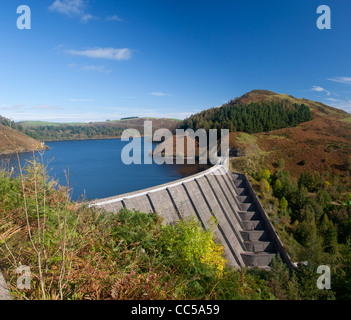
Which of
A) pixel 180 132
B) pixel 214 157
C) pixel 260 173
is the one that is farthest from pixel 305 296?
pixel 180 132

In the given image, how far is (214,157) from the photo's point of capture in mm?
62031

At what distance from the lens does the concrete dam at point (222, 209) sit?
1577 cm

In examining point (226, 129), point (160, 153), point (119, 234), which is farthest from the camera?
point (160, 153)

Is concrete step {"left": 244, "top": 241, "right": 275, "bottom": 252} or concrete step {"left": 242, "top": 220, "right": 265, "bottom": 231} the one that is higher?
concrete step {"left": 242, "top": 220, "right": 265, "bottom": 231}

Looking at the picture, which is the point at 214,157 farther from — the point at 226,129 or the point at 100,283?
the point at 100,283

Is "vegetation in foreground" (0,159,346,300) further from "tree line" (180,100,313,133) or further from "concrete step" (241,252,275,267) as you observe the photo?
"tree line" (180,100,313,133)

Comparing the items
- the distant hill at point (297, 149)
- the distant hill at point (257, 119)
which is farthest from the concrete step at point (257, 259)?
the distant hill at point (257, 119)

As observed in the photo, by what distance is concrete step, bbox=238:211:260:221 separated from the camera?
25234mm

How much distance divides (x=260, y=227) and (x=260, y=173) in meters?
16.1

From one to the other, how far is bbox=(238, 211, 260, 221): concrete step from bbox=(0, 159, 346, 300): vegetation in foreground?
1836cm

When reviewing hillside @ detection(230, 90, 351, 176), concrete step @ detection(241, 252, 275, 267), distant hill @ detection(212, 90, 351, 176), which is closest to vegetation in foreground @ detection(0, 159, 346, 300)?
concrete step @ detection(241, 252, 275, 267)

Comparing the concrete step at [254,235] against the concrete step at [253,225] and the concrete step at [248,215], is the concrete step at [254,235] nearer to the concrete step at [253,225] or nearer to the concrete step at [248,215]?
the concrete step at [253,225]

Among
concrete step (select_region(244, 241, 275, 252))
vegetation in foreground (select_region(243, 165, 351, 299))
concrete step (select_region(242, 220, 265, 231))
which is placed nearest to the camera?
vegetation in foreground (select_region(243, 165, 351, 299))

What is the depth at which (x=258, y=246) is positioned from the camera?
70.9 feet
